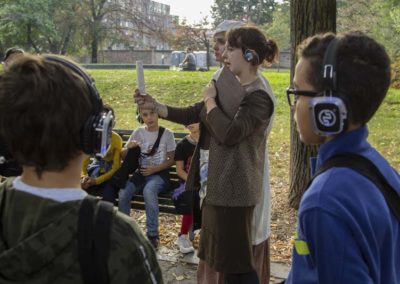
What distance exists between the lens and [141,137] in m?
5.21

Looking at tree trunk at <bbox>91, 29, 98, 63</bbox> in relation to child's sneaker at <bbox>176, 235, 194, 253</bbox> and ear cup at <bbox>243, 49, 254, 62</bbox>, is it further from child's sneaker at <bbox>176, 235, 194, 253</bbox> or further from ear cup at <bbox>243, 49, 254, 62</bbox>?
ear cup at <bbox>243, 49, 254, 62</bbox>

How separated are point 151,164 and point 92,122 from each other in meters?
3.57

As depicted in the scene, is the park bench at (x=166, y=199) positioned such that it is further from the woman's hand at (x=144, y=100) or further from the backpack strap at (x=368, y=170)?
the backpack strap at (x=368, y=170)

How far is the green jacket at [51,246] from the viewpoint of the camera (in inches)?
58.7

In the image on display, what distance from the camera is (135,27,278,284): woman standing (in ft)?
10.6

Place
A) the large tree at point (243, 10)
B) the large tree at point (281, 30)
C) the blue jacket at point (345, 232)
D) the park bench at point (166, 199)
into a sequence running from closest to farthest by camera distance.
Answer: the blue jacket at point (345, 232) < the park bench at point (166, 199) < the large tree at point (281, 30) < the large tree at point (243, 10)

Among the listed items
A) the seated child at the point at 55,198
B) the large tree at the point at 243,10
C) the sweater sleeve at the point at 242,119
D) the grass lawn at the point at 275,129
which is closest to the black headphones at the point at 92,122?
the seated child at the point at 55,198

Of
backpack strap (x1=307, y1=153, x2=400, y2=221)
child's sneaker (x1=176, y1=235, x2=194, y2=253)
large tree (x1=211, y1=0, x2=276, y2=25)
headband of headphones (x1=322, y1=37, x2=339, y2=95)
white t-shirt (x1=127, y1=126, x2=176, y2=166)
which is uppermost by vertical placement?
large tree (x1=211, y1=0, x2=276, y2=25)

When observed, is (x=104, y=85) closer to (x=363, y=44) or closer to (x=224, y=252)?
(x=224, y=252)

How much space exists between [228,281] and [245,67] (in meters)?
1.38

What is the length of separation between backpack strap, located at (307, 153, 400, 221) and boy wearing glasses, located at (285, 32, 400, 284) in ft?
0.05

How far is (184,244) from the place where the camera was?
497 cm

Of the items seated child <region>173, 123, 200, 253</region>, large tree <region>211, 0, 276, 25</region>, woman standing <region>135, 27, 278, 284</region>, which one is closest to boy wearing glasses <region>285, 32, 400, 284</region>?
woman standing <region>135, 27, 278, 284</region>

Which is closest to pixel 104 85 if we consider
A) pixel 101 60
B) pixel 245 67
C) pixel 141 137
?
pixel 141 137
